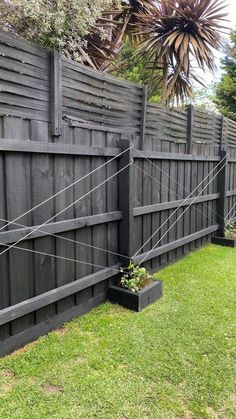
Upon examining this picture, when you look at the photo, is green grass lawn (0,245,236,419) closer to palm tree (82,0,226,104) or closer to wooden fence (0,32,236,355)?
wooden fence (0,32,236,355)

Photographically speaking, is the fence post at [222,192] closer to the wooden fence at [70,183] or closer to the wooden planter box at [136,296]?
the wooden fence at [70,183]

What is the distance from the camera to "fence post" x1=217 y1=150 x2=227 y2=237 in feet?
18.4

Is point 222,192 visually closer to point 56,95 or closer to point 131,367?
point 56,95

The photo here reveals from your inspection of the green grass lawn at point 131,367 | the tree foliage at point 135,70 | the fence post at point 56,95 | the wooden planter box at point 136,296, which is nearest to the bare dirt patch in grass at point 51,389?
the green grass lawn at point 131,367

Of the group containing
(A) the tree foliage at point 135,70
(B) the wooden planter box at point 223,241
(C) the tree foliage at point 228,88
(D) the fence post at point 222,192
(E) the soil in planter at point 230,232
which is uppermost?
(C) the tree foliage at point 228,88

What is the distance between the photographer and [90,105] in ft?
9.66

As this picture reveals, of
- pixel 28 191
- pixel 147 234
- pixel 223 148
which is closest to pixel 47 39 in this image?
pixel 28 191

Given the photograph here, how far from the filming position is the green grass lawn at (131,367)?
1.77 m

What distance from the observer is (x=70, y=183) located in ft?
8.77

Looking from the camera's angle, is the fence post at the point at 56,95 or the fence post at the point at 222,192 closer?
the fence post at the point at 56,95

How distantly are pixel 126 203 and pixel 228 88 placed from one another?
12954 millimetres

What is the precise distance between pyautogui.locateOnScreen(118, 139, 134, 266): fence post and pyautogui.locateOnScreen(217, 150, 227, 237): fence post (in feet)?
9.22

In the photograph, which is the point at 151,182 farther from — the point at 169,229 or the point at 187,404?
the point at 187,404

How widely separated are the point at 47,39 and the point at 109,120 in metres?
0.92
